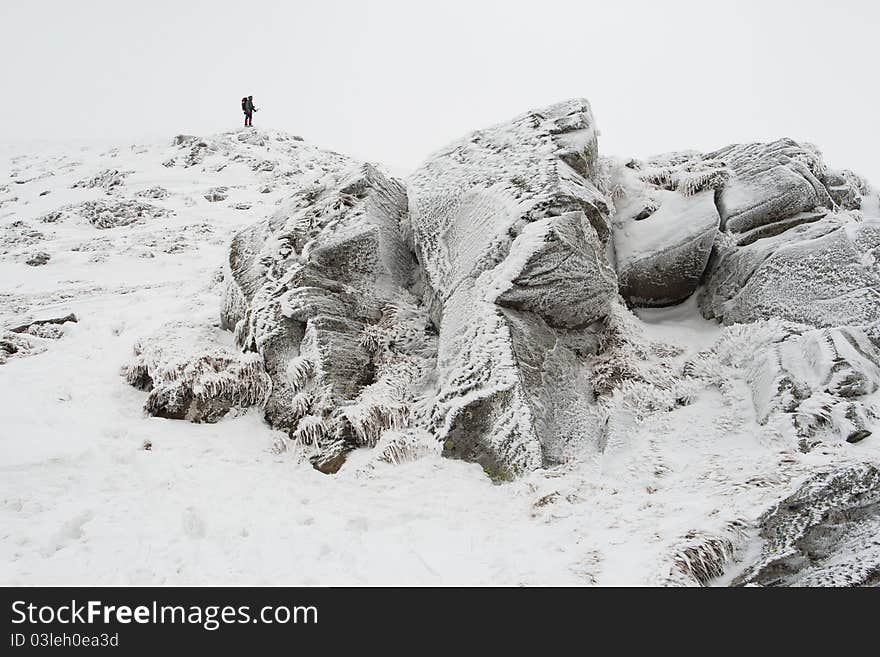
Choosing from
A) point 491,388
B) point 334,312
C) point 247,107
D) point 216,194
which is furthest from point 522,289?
point 247,107

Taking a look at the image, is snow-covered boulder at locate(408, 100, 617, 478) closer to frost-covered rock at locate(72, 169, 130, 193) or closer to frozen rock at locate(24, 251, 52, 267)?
frozen rock at locate(24, 251, 52, 267)

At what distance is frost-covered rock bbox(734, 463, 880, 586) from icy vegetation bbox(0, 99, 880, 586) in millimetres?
21

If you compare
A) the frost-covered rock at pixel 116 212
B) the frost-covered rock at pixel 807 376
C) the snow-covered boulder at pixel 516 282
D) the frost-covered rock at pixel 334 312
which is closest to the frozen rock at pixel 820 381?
the frost-covered rock at pixel 807 376

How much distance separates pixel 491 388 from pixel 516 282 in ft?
5.33

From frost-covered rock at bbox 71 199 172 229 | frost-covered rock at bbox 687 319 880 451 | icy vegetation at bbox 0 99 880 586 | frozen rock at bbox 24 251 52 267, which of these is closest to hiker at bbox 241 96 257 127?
frost-covered rock at bbox 71 199 172 229

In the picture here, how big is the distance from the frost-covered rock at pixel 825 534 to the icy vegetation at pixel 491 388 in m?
0.02

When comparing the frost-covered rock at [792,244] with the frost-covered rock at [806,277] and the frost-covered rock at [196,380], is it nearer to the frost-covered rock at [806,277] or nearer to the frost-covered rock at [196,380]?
the frost-covered rock at [806,277]

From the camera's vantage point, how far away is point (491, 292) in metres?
7.38

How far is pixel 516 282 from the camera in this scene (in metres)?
7.31

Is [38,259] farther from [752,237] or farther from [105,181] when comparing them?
[752,237]

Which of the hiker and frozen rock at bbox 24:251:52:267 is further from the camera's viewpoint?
the hiker

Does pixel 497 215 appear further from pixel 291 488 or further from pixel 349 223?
pixel 291 488

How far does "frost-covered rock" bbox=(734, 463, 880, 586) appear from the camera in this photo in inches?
166

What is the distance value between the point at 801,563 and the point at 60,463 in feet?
25.2
